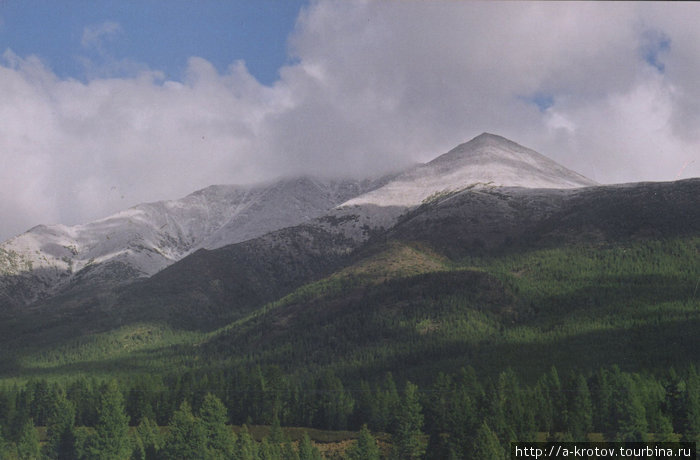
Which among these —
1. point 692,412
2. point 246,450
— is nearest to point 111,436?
point 246,450

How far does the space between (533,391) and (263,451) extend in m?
64.9

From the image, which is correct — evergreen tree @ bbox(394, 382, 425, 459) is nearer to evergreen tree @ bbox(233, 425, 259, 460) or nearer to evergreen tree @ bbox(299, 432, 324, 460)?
evergreen tree @ bbox(299, 432, 324, 460)

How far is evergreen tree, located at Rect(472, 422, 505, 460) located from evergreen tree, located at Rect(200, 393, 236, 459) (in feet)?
158

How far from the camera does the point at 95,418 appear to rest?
18738 centimetres

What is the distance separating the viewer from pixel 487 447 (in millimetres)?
114938

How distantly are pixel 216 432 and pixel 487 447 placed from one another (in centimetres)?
5858

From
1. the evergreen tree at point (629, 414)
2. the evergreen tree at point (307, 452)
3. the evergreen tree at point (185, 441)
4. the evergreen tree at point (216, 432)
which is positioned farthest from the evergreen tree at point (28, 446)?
the evergreen tree at point (629, 414)

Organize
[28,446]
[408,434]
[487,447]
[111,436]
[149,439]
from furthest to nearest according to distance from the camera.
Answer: [28,446]
[149,439]
[111,436]
[408,434]
[487,447]

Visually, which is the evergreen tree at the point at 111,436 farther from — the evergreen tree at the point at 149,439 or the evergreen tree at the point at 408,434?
the evergreen tree at the point at 408,434

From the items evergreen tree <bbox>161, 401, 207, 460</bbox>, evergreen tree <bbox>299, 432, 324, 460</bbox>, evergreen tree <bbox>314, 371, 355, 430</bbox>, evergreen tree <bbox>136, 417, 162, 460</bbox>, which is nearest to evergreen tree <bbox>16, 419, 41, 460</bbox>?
evergreen tree <bbox>136, 417, 162, 460</bbox>

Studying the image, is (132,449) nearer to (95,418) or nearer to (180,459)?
(180,459)

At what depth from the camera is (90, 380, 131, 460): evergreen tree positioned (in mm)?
148375

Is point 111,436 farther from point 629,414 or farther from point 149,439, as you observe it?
point 629,414

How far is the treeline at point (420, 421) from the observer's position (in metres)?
131
